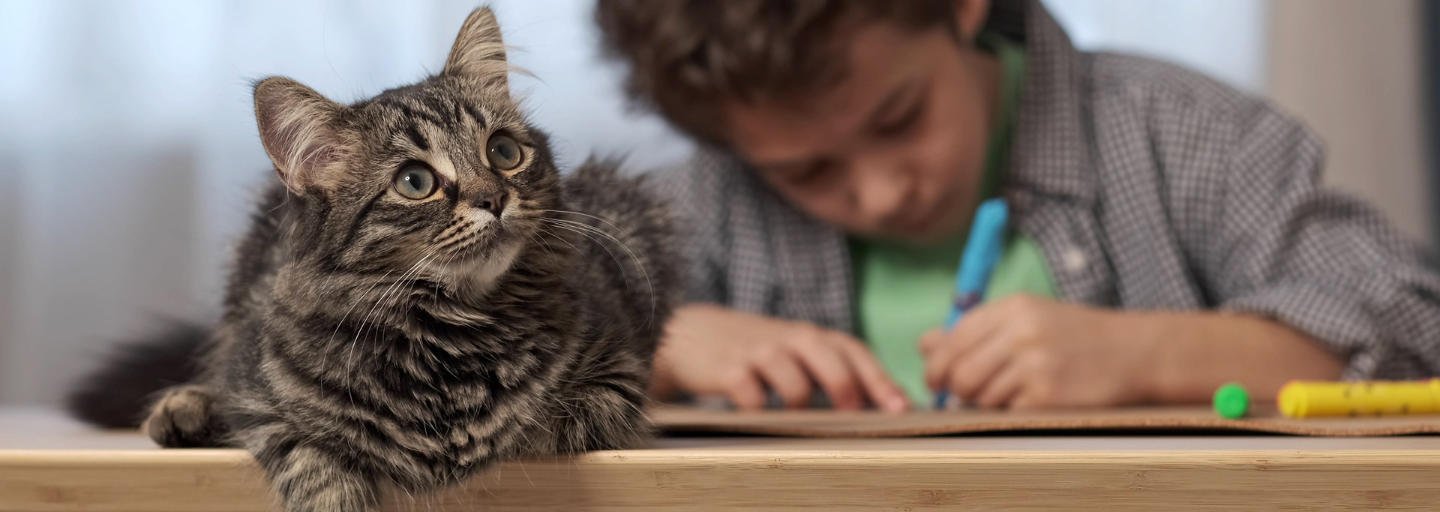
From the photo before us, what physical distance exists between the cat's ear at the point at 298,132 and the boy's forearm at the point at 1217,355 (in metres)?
0.92

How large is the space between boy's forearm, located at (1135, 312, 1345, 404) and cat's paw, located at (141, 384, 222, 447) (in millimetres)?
958

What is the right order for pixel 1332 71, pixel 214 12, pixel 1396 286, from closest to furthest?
pixel 1396 286 < pixel 214 12 < pixel 1332 71

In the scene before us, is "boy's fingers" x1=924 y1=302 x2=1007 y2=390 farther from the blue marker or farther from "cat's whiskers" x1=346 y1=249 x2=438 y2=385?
"cat's whiskers" x1=346 y1=249 x2=438 y2=385

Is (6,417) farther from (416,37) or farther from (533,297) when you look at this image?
(416,37)

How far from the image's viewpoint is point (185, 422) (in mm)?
625

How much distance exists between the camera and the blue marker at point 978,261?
120 centimetres

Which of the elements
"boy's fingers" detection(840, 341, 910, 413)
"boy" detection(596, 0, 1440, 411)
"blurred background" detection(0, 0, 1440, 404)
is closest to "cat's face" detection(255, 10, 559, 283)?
"boy" detection(596, 0, 1440, 411)

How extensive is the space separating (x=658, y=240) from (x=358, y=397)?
34cm

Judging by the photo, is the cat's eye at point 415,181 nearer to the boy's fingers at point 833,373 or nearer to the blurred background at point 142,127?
the boy's fingers at point 833,373

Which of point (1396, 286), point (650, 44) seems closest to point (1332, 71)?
point (1396, 286)

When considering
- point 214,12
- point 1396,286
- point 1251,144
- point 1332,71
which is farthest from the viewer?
point 1332,71

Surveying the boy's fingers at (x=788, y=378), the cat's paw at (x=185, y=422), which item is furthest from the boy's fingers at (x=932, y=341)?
the cat's paw at (x=185, y=422)

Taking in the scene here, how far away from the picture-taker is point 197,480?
1.74 ft

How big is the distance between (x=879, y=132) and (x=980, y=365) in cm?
31
